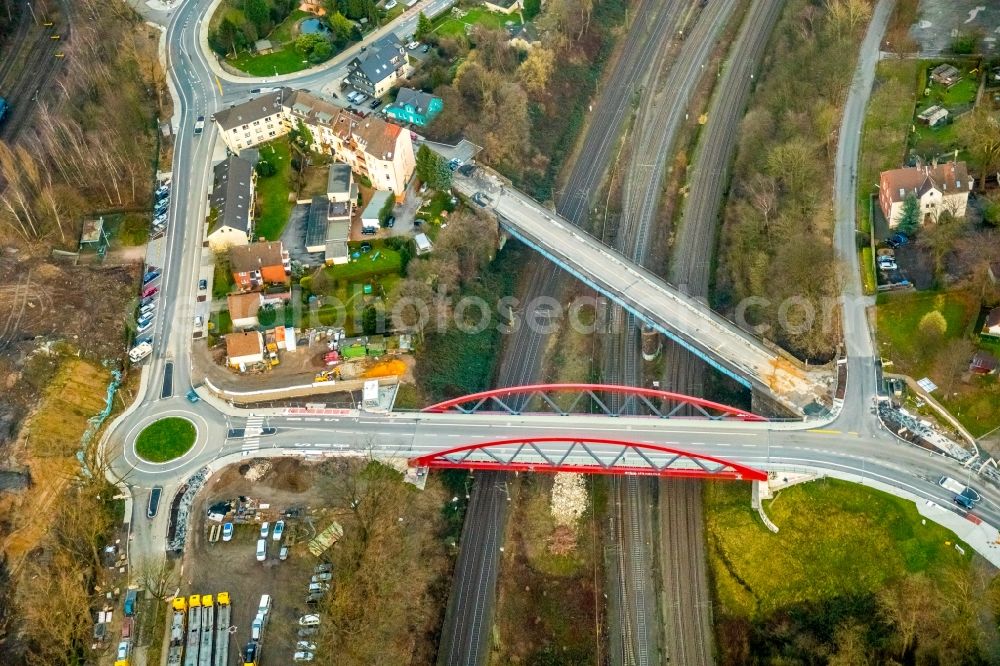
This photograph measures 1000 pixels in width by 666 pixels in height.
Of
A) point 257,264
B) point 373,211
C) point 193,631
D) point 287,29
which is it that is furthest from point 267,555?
point 287,29

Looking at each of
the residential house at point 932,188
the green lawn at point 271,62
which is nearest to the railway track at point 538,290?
the residential house at point 932,188

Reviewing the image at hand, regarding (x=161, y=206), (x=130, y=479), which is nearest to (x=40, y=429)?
(x=130, y=479)

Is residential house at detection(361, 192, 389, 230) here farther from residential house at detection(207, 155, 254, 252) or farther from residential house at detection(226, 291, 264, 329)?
residential house at detection(226, 291, 264, 329)

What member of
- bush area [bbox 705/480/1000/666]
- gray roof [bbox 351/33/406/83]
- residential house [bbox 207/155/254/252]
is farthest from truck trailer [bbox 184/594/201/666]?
gray roof [bbox 351/33/406/83]

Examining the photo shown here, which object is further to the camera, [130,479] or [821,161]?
[821,161]

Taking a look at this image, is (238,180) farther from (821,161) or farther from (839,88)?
(839,88)
